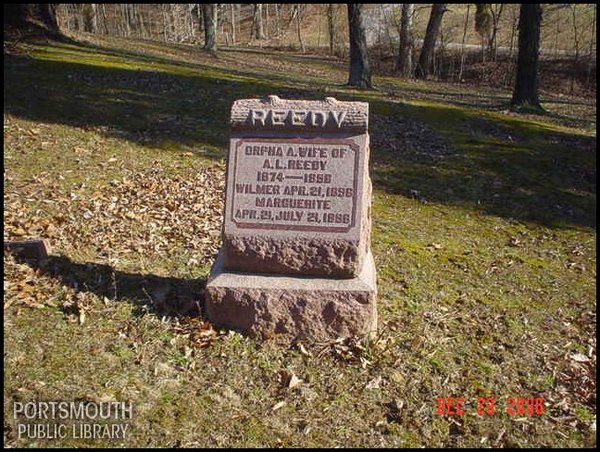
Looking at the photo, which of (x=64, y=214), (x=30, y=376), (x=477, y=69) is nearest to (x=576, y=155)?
(x=64, y=214)

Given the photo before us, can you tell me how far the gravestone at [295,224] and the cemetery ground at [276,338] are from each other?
0.23 metres

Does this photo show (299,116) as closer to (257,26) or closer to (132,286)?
(132,286)

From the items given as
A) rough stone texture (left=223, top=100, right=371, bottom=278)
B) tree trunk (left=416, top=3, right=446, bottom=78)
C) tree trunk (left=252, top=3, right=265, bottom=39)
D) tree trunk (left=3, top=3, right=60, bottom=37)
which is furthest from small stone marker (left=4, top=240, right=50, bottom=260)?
tree trunk (left=252, top=3, right=265, bottom=39)

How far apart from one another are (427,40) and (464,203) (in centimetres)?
1797

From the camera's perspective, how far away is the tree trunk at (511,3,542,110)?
1288 centimetres

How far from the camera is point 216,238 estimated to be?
5824 millimetres

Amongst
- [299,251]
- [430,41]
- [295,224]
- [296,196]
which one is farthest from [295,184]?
[430,41]

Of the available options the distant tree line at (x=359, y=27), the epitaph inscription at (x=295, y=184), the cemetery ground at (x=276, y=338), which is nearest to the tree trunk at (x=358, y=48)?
the distant tree line at (x=359, y=27)

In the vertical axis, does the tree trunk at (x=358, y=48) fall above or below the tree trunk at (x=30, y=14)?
below
